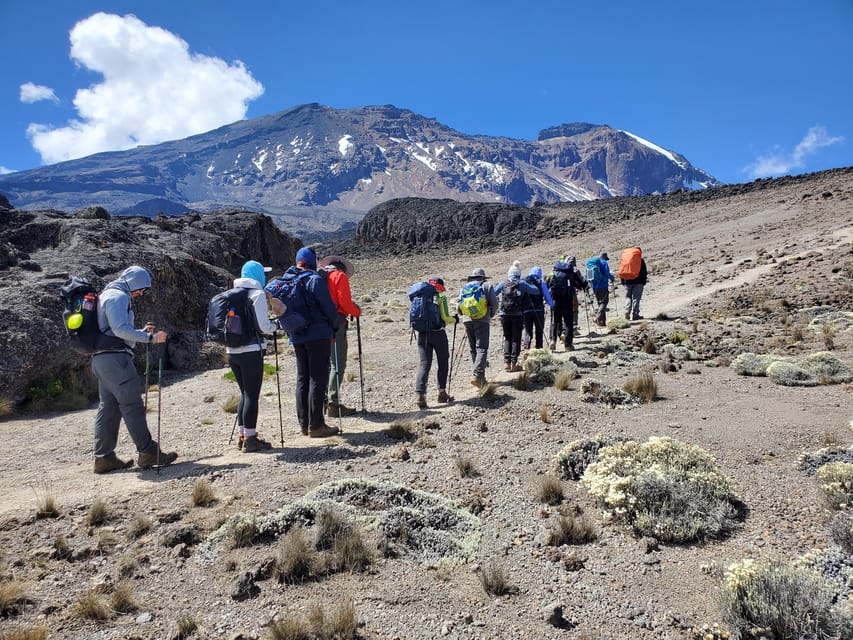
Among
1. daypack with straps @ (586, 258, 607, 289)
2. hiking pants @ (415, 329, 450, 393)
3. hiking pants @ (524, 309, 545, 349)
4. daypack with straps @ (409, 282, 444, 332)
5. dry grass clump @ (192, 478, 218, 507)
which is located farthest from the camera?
daypack with straps @ (586, 258, 607, 289)

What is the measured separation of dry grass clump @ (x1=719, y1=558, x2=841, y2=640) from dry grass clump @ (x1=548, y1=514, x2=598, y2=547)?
1.07 metres

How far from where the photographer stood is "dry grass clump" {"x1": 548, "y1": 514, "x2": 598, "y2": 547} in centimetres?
419

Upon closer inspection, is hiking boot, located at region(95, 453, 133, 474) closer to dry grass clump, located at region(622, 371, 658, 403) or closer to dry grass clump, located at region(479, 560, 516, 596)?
dry grass clump, located at region(479, 560, 516, 596)

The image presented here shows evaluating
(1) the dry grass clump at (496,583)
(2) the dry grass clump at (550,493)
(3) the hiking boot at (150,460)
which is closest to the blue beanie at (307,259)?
(3) the hiking boot at (150,460)

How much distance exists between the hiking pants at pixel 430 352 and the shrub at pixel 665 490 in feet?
10.7

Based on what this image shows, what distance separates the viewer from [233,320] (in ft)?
19.2

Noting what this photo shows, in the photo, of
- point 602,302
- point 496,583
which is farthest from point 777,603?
point 602,302

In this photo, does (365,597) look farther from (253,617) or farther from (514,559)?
(514,559)

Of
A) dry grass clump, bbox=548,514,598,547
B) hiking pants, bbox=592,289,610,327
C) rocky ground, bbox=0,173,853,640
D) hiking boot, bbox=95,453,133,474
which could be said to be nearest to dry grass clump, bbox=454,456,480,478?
rocky ground, bbox=0,173,853,640

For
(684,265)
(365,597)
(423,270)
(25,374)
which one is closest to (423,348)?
(365,597)

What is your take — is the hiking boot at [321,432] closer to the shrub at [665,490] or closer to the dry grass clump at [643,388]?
the shrub at [665,490]

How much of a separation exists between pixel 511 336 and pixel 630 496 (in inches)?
225

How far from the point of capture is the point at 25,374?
9.66 m

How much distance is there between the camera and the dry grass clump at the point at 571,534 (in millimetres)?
4191
